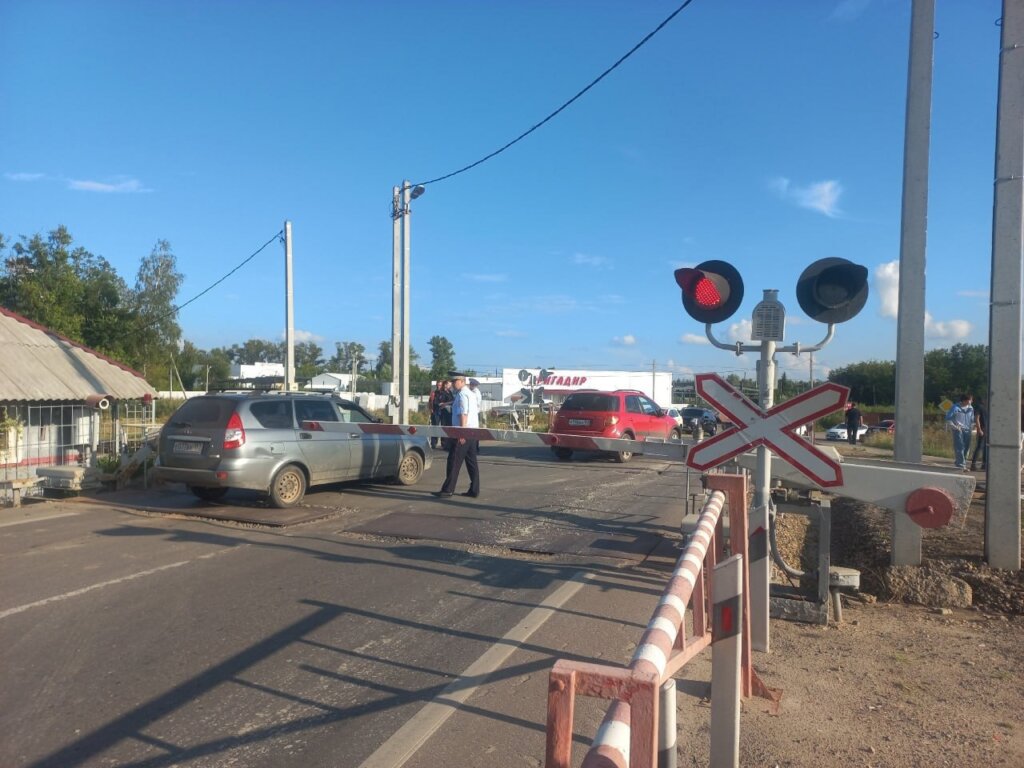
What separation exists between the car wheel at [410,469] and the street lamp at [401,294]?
749 centimetres

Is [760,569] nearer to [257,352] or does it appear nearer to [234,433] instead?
[234,433]

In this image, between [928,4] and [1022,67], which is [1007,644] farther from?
[928,4]

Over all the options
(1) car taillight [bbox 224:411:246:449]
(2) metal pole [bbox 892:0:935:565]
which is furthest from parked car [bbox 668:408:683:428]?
(2) metal pole [bbox 892:0:935:565]

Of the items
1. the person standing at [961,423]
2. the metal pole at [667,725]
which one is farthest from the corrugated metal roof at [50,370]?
the person standing at [961,423]

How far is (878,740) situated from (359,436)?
881 cm

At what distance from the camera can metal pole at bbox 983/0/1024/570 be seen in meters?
6.27

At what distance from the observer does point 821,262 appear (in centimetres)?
527

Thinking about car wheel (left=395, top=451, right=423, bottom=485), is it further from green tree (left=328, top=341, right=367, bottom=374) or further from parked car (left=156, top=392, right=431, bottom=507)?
green tree (left=328, top=341, right=367, bottom=374)

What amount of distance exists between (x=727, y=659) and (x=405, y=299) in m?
17.9

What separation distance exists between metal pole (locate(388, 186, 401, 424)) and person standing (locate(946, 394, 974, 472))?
546 inches

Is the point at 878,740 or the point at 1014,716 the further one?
the point at 1014,716

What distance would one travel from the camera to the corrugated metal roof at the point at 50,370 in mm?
12453

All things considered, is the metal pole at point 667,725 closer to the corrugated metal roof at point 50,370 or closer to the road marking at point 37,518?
the road marking at point 37,518

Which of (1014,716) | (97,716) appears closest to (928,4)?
(1014,716)
